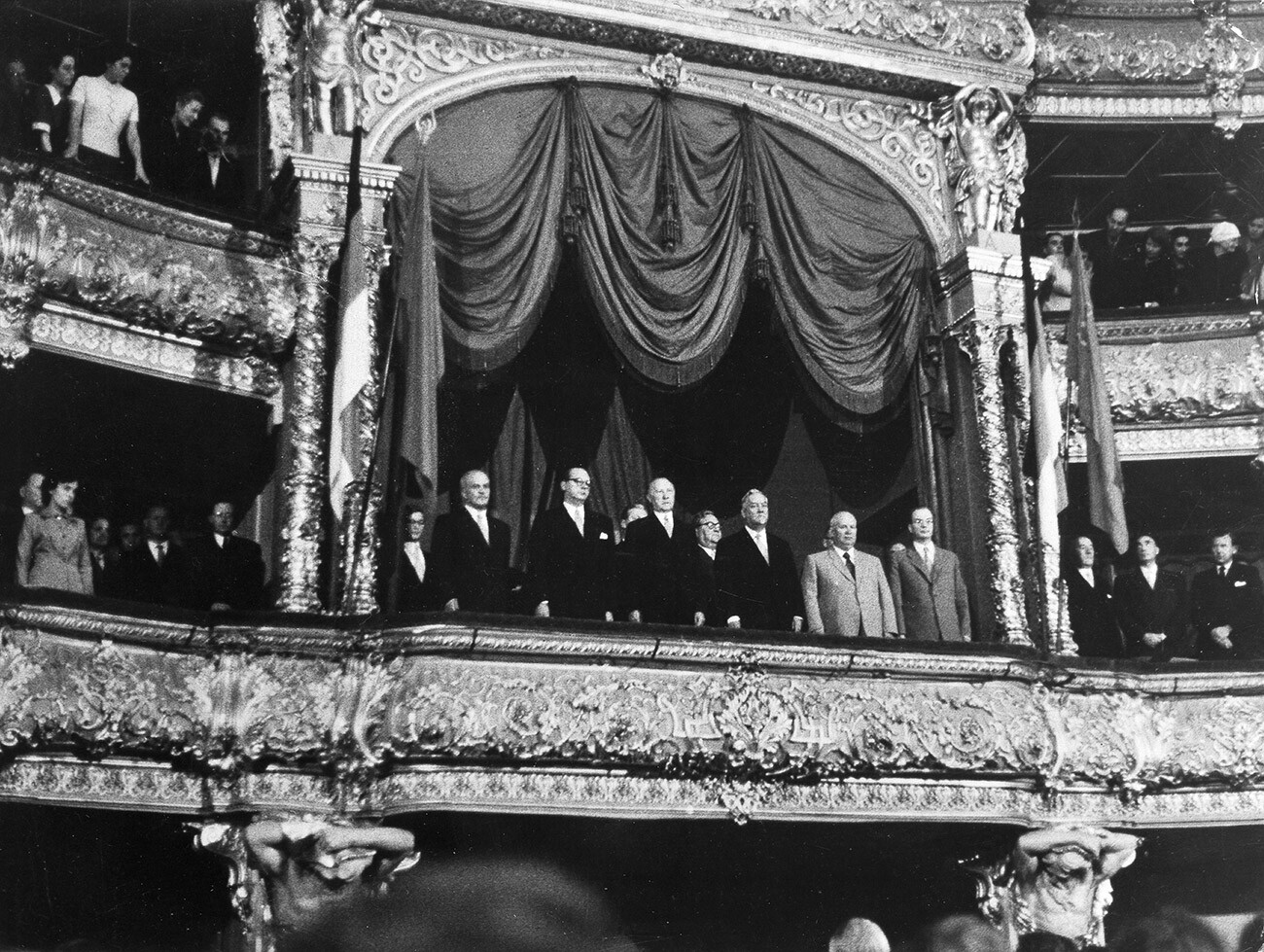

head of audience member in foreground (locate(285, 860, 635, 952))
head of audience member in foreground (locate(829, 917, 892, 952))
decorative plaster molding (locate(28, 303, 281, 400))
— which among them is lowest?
head of audience member in foreground (locate(829, 917, 892, 952))

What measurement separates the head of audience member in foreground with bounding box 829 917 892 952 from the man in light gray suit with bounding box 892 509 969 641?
6.76 ft

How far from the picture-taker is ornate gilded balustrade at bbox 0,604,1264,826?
32.8 ft

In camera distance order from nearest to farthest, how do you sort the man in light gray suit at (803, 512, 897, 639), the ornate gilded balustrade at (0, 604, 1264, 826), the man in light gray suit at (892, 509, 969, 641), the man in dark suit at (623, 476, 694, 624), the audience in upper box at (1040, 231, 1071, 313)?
the ornate gilded balustrade at (0, 604, 1264, 826)
the man in dark suit at (623, 476, 694, 624)
the man in light gray suit at (803, 512, 897, 639)
the man in light gray suit at (892, 509, 969, 641)
the audience in upper box at (1040, 231, 1071, 313)

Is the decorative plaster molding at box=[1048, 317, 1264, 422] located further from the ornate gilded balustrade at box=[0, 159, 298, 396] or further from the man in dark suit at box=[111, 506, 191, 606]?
the man in dark suit at box=[111, 506, 191, 606]

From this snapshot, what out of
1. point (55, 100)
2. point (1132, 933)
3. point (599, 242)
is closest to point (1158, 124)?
point (599, 242)

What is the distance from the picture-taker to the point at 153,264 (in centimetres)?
1162

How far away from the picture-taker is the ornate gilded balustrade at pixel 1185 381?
47.6ft

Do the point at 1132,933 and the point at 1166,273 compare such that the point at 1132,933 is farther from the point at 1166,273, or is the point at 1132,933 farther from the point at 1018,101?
the point at 1018,101

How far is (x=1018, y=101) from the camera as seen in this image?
14.1 meters

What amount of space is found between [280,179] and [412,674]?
383 cm

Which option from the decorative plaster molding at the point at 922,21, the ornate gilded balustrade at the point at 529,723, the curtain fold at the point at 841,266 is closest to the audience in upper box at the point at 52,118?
the ornate gilded balustrade at the point at 529,723

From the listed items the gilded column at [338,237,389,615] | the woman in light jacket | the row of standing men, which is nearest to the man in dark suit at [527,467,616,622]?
the row of standing men

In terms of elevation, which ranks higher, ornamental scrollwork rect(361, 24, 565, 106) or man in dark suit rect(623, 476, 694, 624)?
ornamental scrollwork rect(361, 24, 565, 106)

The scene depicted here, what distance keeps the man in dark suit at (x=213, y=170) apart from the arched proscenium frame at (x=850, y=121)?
213 cm
